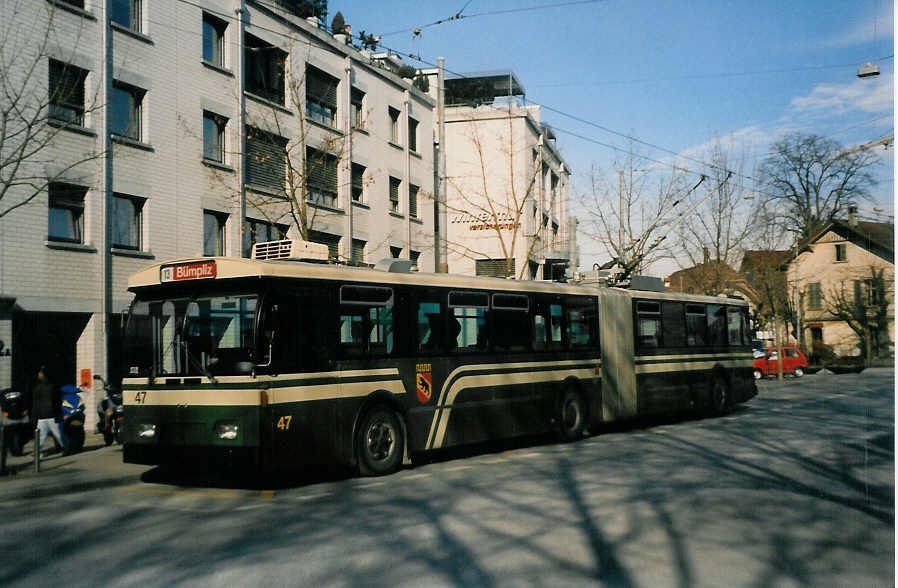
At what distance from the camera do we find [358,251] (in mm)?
30688

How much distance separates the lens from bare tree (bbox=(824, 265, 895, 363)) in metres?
8.16

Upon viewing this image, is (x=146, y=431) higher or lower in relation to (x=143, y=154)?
lower

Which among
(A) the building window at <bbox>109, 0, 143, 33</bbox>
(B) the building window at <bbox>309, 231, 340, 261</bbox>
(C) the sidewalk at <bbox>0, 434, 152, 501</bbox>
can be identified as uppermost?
(A) the building window at <bbox>109, 0, 143, 33</bbox>

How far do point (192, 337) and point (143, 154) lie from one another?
1160 cm

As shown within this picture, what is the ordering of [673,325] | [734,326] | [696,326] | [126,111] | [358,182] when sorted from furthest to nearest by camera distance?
[358,182] < [734,326] < [126,111] < [696,326] < [673,325]

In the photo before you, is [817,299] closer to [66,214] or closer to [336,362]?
[336,362]

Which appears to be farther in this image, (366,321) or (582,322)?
(582,322)

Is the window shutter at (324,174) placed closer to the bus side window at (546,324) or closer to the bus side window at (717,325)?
the bus side window at (717,325)

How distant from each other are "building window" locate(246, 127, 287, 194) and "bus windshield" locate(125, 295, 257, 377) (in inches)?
539

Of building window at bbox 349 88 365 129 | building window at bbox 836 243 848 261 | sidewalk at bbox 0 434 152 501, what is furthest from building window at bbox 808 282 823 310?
building window at bbox 349 88 365 129

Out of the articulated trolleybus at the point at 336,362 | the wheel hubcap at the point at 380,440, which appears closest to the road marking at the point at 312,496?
the articulated trolleybus at the point at 336,362

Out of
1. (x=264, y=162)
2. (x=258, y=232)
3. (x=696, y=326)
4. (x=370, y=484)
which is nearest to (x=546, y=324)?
(x=370, y=484)

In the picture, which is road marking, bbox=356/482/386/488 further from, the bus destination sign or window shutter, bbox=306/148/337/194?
window shutter, bbox=306/148/337/194

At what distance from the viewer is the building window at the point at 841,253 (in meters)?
10.1
